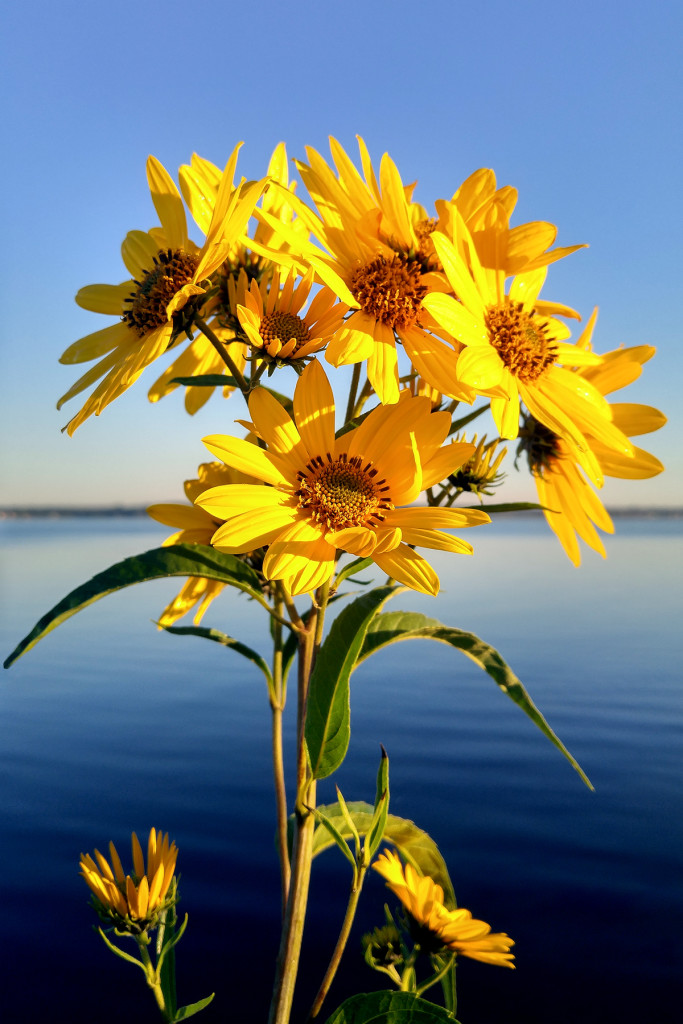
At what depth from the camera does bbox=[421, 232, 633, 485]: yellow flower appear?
0.72m

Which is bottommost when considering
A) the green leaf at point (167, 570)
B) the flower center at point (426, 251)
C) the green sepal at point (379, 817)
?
the green sepal at point (379, 817)

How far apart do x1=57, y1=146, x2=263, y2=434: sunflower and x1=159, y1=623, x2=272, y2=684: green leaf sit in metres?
0.34

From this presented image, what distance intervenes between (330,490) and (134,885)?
0.78 m

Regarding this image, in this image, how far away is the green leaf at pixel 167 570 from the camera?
84 centimetres

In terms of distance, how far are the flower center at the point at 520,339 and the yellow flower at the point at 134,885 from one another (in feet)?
2.93

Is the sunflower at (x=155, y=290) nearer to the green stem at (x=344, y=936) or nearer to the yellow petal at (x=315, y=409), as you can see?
the yellow petal at (x=315, y=409)

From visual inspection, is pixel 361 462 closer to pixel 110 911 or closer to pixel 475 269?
pixel 475 269

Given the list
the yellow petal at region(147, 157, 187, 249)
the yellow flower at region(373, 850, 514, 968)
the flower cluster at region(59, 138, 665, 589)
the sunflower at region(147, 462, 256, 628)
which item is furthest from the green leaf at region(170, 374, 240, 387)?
the yellow flower at region(373, 850, 514, 968)

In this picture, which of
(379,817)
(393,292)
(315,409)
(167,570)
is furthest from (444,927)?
(393,292)

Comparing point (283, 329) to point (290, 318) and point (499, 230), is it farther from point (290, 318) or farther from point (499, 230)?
point (499, 230)

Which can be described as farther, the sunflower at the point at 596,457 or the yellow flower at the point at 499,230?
the sunflower at the point at 596,457

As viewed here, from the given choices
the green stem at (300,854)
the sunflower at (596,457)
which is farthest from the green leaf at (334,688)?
the sunflower at (596,457)

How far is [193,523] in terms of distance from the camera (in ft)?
3.11

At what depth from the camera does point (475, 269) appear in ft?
2.60
